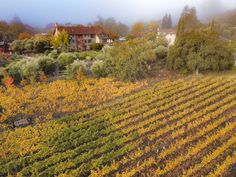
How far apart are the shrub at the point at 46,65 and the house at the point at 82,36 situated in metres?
19.0

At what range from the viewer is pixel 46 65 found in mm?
31297

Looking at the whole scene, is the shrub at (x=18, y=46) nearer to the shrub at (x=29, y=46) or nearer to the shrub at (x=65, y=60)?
the shrub at (x=29, y=46)

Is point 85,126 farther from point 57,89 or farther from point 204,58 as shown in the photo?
point 204,58

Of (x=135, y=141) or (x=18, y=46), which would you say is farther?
(x=18, y=46)

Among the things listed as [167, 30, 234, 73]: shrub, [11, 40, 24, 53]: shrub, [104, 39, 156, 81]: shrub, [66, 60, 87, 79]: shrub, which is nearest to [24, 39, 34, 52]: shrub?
[11, 40, 24, 53]: shrub

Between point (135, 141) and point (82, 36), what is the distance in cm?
3890

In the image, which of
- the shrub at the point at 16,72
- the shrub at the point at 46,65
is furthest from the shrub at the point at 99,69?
the shrub at the point at 16,72

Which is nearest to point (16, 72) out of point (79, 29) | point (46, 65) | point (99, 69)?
point (46, 65)

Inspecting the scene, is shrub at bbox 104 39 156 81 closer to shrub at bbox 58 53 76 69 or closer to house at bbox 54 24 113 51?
shrub at bbox 58 53 76 69

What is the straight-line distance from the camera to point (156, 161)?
46.9 feet

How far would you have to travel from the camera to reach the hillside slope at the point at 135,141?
1388 centimetres

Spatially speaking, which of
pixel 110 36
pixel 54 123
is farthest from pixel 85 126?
pixel 110 36

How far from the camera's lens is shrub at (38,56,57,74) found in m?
30.8

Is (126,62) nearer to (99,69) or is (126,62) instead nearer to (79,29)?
(99,69)
